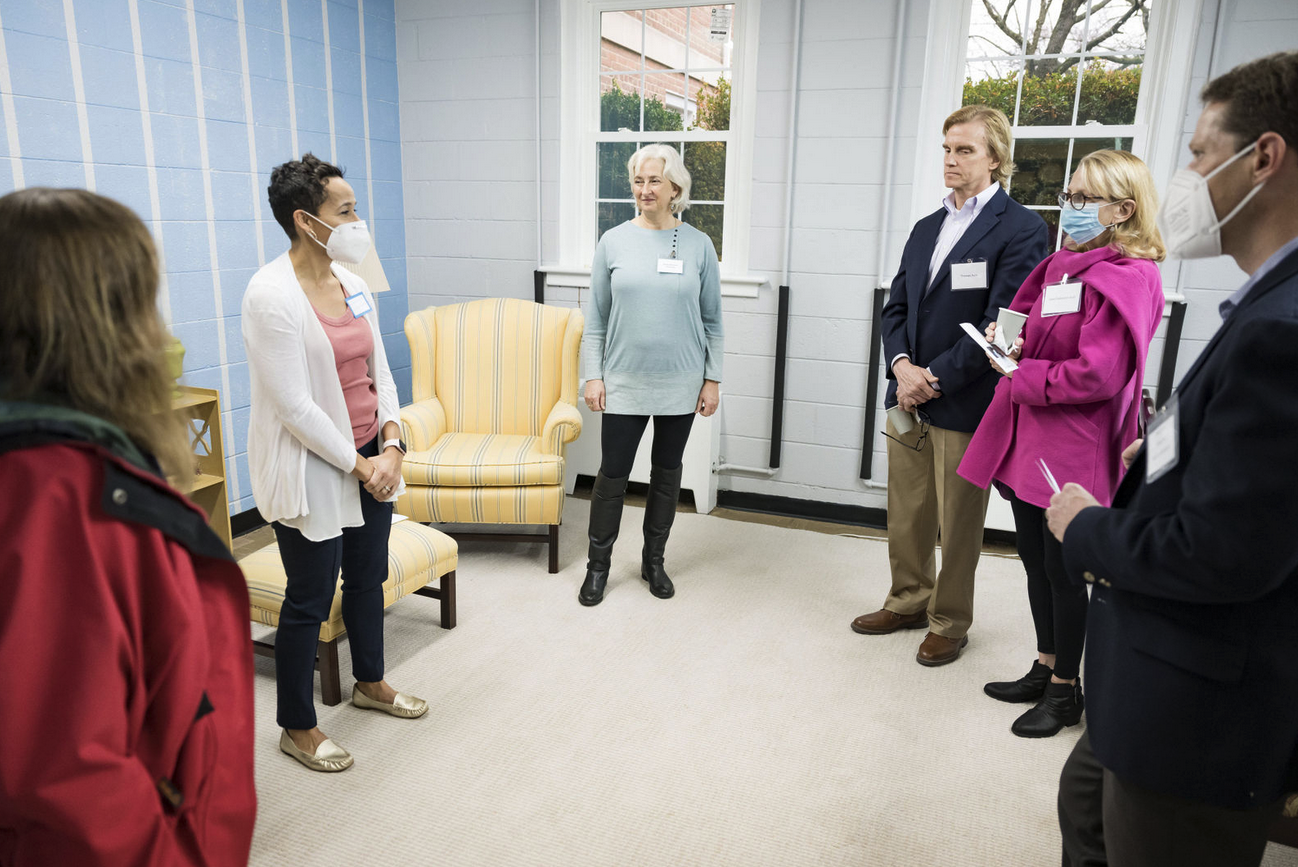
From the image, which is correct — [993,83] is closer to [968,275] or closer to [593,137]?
[968,275]

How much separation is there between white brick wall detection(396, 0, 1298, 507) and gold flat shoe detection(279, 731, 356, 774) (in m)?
2.50

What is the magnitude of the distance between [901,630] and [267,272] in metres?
2.29

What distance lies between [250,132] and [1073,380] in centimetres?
327

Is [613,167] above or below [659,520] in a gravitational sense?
above

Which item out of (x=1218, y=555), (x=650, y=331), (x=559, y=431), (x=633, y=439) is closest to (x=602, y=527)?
(x=633, y=439)

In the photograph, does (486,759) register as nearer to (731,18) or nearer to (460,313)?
(460,313)

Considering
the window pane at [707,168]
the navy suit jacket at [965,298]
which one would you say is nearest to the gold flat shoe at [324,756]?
the navy suit jacket at [965,298]

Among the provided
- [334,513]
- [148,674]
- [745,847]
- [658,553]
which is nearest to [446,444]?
[658,553]

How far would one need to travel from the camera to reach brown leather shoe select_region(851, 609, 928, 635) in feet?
9.71

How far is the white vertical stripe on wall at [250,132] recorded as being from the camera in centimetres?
349

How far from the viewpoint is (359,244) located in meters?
1.99

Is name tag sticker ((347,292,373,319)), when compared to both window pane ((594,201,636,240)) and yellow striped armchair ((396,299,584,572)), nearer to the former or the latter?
yellow striped armchair ((396,299,584,572))

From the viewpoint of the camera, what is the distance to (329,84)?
3988 mm

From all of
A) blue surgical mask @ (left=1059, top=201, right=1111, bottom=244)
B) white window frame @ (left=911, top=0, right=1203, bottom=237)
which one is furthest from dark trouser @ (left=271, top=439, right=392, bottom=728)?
white window frame @ (left=911, top=0, right=1203, bottom=237)
